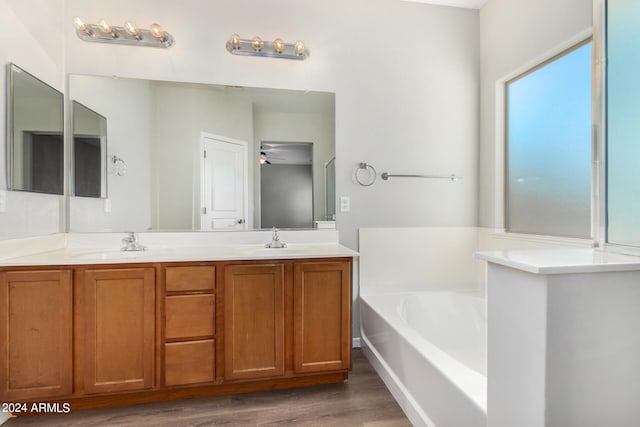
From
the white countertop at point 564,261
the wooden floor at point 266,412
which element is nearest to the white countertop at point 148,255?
the wooden floor at point 266,412

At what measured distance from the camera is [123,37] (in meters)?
2.14

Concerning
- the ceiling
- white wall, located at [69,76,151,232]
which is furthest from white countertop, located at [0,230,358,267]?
the ceiling

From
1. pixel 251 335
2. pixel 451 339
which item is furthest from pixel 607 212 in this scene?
pixel 251 335

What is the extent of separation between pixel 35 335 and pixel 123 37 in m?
1.89

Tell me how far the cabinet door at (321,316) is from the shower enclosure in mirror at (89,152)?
1534 millimetres

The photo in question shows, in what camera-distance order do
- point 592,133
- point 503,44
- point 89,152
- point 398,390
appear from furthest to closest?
point 503,44
point 89,152
point 398,390
point 592,133

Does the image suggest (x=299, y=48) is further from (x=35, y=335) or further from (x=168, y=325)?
(x=35, y=335)

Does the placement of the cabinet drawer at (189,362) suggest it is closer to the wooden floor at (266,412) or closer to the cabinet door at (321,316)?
the wooden floor at (266,412)

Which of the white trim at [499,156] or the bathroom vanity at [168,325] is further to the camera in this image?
the white trim at [499,156]

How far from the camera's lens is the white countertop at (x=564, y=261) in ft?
2.86

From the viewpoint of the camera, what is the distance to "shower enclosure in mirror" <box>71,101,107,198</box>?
2162 mm

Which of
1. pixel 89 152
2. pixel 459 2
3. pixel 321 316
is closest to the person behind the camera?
pixel 321 316

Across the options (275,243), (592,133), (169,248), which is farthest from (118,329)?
(592,133)

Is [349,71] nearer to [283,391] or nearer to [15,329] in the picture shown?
[283,391]
